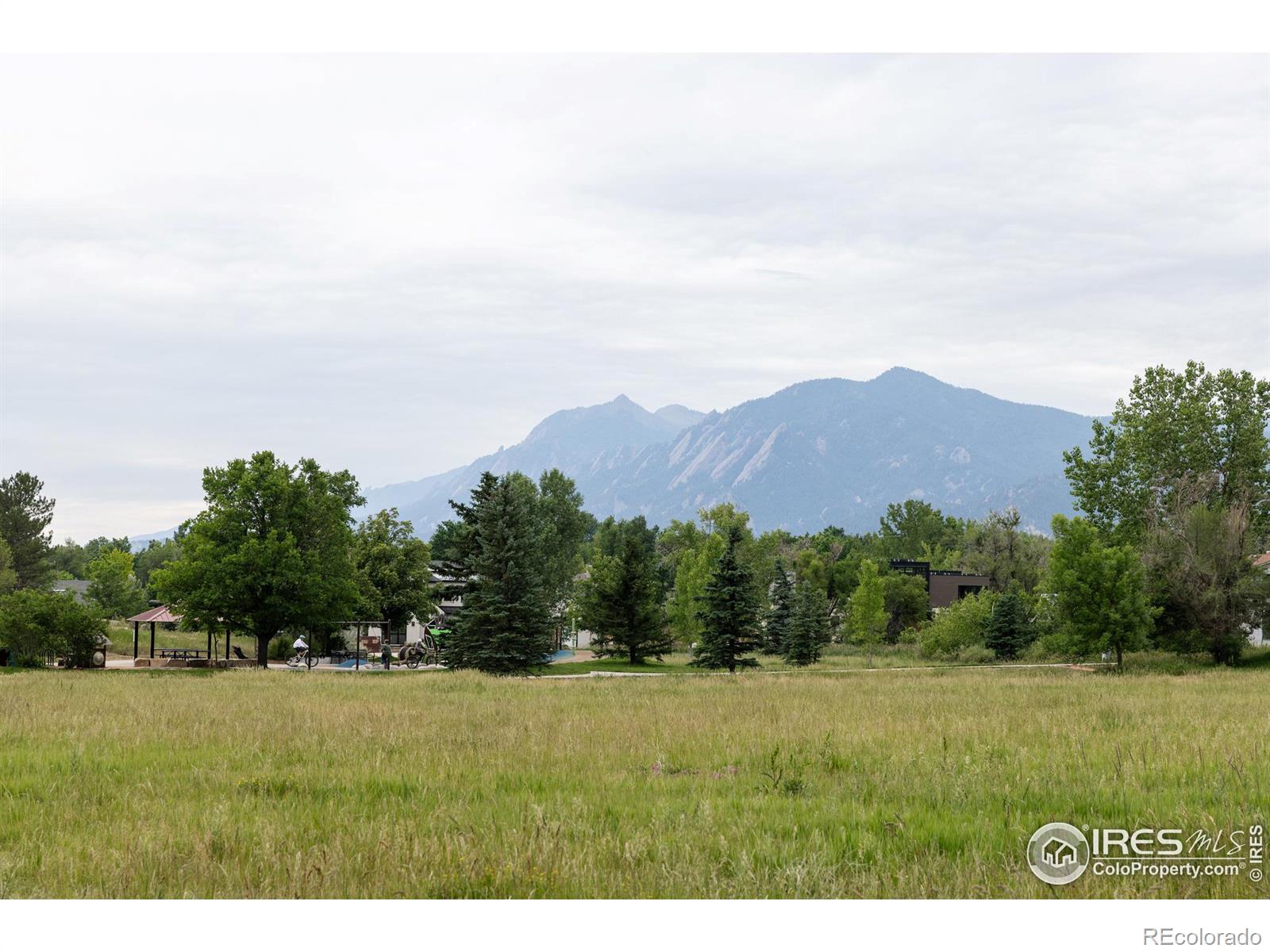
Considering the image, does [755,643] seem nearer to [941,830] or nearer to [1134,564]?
[1134,564]

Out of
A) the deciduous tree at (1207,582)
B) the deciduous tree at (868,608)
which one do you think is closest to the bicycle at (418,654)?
the deciduous tree at (868,608)

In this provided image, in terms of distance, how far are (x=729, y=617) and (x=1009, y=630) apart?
22.5 metres

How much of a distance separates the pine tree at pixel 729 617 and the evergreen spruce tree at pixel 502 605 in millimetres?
10108

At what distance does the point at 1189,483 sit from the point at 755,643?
27300 millimetres

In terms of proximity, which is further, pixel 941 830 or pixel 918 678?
pixel 918 678

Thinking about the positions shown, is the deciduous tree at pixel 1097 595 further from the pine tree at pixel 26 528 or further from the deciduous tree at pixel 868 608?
the pine tree at pixel 26 528

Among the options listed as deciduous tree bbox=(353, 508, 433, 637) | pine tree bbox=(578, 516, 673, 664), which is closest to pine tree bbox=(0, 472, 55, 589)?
deciduous tree bbox=(353, 508, 433, 637)

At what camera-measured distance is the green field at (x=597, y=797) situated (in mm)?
6980

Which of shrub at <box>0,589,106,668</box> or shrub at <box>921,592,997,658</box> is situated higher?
shrub at <box>0,589,106,668</box>

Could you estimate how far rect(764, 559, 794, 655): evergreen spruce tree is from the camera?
72.8m

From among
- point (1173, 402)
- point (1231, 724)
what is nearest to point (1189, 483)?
point (1173, 402)

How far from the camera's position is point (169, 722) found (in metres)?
17.2

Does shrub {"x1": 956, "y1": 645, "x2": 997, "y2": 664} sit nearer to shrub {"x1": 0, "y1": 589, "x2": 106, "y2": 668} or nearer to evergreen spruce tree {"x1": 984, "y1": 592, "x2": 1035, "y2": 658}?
evergreen spruce tree {"x1": 984, "y1": 592, "x2": 1035, "y2": 658}

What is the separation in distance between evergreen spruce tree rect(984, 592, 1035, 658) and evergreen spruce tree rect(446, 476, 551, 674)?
3266cm
